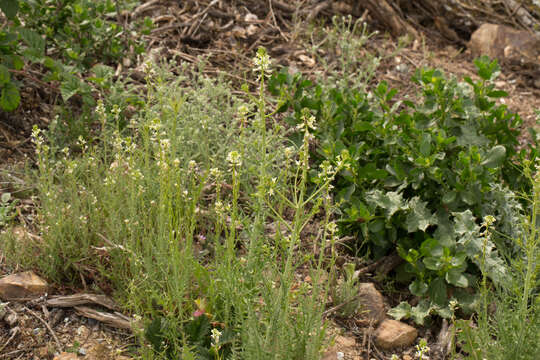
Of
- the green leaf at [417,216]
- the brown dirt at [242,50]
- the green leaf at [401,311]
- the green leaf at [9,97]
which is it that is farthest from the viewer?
the brown dirt at [242,50]

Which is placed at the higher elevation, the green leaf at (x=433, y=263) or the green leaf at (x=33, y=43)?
the green leaf at (x=33, y=43)

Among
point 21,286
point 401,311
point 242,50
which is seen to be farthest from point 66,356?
point 242,50

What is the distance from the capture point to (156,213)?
108 inches

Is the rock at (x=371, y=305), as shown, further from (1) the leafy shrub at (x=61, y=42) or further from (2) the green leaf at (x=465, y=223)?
(1) the leafy shrub at (x=61, y=42)

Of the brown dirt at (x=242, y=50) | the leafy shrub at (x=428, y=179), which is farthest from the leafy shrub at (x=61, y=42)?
the leafy shrub at (x=428, y=179)

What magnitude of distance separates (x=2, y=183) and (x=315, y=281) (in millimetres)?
2099

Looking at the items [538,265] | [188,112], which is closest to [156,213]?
[188,112]

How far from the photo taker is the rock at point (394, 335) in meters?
2.63

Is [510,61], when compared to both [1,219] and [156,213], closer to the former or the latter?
[156,213]

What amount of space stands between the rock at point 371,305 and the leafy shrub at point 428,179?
94 millimetres

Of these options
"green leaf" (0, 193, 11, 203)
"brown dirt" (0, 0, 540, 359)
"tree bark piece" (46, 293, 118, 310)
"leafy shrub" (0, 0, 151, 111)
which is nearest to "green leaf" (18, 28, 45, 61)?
"leafy shrub" (0, 0, 151, 111)

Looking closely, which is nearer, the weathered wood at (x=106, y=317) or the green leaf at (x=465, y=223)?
the weathered wood at (x=106, y=317)

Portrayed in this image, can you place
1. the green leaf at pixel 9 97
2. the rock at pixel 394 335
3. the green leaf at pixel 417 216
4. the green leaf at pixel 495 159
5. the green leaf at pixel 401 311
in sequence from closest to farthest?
the rock at pixel 394 335 < the green leaf at pixel 401 311 < the green leaf at pixel 417 216 < the green leaf at pixel 495 159 < the green leaf at pixel 9 97

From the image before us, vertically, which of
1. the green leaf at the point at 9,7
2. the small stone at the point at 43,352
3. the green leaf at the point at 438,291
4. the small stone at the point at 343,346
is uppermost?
the green leaf at the point at 9,7
